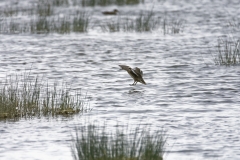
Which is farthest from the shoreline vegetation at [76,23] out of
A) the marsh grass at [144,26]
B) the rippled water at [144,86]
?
the rippled water at [144,86]

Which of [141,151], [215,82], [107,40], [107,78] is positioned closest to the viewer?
[141,151]

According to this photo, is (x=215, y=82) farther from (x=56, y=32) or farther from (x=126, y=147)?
(x=56, y=32)

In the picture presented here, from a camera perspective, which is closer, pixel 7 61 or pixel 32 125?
pixel 32 125

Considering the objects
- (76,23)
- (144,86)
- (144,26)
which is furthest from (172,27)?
(144,86)

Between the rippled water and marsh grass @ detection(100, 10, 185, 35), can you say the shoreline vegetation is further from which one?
the rippled water

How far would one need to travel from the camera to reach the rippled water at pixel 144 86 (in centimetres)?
970

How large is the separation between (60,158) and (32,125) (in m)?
2.34

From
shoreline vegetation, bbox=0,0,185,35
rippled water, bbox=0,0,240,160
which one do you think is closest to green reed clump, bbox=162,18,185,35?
shoreline vegetation, bbox=0,0,185,35

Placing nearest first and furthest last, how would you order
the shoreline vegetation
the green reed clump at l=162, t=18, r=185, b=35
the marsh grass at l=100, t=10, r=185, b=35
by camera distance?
the green reed clump at l=162, t=18, r=185, b=35 < the marsh grass at l=100, t=10, r=185, b=35 < the shoreline vegetation

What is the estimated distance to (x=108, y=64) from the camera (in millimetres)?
19609

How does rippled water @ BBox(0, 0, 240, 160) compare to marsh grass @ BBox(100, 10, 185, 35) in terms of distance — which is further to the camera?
marsh grass @ BBox(100, 10, 185, 35)

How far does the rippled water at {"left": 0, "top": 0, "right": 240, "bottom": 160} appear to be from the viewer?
9.70 m

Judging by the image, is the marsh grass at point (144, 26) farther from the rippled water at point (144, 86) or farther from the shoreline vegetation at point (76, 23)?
the rippled water at point (144, 86)

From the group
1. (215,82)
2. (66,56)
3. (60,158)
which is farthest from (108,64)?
(60,158)
